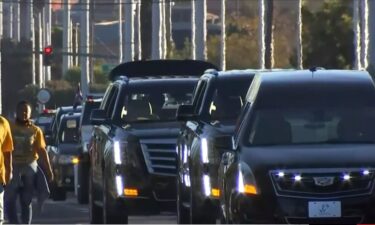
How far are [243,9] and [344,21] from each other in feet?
A: 218

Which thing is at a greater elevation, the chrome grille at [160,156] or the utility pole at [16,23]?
the utility pole at [16,23]

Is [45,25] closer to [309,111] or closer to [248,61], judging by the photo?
[248,61]

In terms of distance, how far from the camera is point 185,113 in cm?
1908

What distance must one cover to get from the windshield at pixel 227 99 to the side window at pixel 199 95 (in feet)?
0.82

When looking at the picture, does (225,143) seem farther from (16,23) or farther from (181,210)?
(16,23)

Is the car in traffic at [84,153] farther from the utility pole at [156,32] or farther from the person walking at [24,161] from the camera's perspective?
the utility pole at [156,32]

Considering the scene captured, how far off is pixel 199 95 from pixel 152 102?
2089 mm

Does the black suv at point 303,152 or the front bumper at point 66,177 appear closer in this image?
the black suv at point 303,152

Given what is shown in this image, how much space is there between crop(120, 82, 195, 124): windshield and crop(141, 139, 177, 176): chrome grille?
0.77m

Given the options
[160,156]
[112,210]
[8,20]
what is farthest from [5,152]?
[8,20]

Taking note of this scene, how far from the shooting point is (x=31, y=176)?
71.4ft

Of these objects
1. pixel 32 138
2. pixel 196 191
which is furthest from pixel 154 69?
pixel 196 191

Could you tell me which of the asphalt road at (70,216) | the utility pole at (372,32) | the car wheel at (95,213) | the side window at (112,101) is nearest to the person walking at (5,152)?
the side window at (112,101)

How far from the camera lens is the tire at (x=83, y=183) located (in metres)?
28.2
